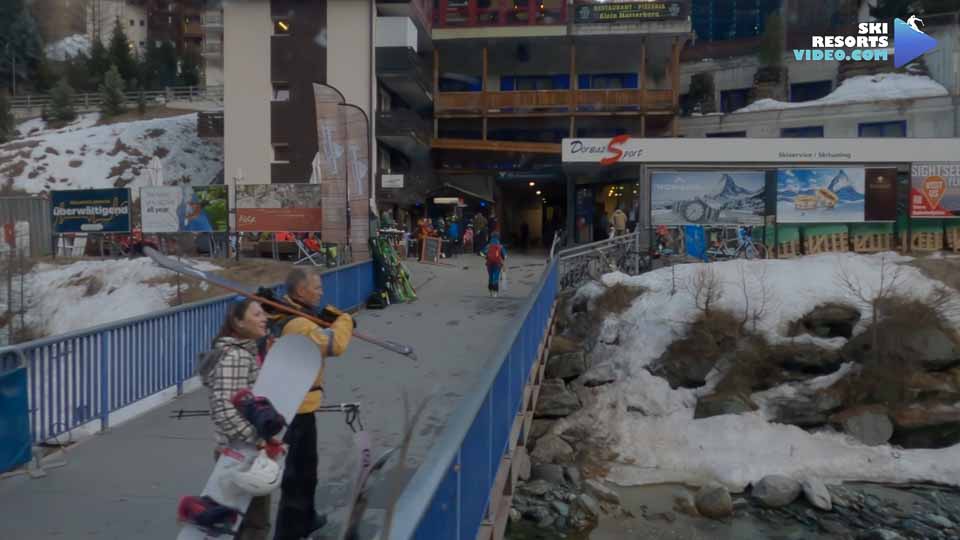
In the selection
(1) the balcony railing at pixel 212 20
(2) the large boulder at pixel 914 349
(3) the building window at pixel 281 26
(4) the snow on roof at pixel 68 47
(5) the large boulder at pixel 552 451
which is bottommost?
(5) the large boulder at pixel 552 451

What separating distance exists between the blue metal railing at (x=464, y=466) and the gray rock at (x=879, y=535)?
5886 millimetres

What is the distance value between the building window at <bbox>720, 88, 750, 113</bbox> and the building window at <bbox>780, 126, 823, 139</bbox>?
25.4ft

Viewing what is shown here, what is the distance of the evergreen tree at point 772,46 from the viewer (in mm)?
43875

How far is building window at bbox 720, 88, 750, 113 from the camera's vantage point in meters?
46.6

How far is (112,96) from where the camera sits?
57.6 m

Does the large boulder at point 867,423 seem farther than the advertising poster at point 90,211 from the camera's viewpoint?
No

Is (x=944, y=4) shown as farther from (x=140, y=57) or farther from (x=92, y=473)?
(x=140, y=57)

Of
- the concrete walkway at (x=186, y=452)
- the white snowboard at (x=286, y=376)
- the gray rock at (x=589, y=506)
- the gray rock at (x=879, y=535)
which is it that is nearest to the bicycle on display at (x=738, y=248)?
the concrete walkway at (x=186, y=452)

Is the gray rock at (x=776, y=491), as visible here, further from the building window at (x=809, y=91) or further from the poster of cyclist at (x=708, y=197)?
the building window at (x=809, y=91)

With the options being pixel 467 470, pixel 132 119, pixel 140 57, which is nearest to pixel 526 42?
pixel 132 119

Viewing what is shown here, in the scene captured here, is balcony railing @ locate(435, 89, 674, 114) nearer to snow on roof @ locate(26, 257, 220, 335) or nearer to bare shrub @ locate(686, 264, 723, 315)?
snow on roof @ locate(26, 257, 220, 335)

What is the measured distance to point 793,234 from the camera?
22.3 m

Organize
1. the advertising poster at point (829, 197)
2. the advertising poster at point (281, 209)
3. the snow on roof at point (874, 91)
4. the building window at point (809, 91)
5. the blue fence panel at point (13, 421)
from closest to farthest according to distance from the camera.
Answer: the blue fence panel at point (13, 421) < the advertising poster at point (829, 197) < the advertising poster at point (281, 209) < the snow on roof at point (874, 91) < the building window at point (809, 91)

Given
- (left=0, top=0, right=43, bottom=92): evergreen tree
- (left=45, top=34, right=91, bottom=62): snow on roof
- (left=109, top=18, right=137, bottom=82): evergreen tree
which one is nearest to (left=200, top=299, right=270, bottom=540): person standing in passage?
(left=0, top=0, right=43, bottom=92): evergreen tree
